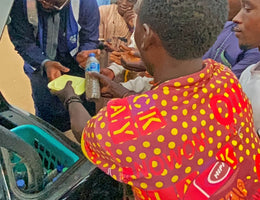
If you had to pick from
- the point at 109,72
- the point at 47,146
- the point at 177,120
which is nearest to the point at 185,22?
the point at 177,120

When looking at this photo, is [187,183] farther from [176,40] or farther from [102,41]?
[102,41]

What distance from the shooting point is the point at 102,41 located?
2416 mm

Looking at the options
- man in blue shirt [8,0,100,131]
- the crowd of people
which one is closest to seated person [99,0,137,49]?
man in blue shirt [8,0,100,131]

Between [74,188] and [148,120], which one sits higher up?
[148,120]

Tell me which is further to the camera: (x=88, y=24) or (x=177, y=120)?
(x=88, y=24)

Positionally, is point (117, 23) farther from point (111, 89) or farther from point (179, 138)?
point (179, 138)

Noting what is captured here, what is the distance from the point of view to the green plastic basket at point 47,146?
1485 mm

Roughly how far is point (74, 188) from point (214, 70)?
0.64m

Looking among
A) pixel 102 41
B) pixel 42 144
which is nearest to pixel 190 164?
pixel 42 144

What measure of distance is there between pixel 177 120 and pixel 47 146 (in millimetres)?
815

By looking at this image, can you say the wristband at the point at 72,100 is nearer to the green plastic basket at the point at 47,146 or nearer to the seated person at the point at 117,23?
the green plastic basket at the point at 47,146

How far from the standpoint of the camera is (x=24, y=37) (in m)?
2.08

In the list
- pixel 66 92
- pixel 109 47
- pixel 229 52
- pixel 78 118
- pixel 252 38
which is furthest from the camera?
pixel 109 47

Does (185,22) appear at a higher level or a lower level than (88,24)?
higher
